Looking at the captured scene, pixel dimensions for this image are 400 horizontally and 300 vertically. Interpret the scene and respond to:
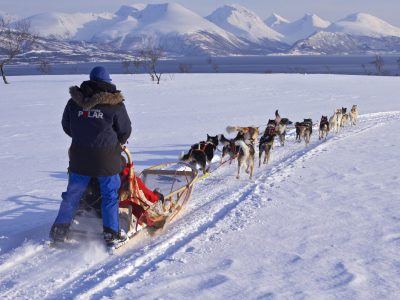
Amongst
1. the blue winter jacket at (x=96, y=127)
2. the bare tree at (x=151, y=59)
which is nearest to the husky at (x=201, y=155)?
the blue winter jacket at (x=96, y=127)

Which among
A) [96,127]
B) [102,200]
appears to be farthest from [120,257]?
[96,127]

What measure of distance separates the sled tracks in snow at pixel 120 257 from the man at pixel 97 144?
0.21 metres

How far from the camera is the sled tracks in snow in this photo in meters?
3.33

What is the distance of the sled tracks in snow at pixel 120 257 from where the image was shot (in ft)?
10.9

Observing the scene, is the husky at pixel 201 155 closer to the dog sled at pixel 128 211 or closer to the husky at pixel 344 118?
the dog sled at pixel 128 211

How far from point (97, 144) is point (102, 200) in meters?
0.50

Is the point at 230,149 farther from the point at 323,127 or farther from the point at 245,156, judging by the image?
the point at 323,127

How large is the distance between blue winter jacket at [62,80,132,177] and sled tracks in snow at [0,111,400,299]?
2.29 ft

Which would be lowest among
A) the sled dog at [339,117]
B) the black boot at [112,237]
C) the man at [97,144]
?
the black boot at [112,237]

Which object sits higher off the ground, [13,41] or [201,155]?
[13,41]

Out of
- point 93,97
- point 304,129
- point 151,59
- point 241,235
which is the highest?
point 151,59

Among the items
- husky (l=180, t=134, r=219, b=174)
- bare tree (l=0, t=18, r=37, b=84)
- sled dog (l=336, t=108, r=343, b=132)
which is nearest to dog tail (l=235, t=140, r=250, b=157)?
husky (l=180, t=134, r=219, b=174)

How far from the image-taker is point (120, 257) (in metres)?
3.90

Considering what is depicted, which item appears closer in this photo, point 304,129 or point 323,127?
point 304,129
